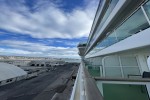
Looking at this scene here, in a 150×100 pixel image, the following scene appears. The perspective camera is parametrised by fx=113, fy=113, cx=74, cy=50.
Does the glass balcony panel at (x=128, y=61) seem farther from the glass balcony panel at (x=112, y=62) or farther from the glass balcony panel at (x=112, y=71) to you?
the glass balcony panel at (x=112, y=71)

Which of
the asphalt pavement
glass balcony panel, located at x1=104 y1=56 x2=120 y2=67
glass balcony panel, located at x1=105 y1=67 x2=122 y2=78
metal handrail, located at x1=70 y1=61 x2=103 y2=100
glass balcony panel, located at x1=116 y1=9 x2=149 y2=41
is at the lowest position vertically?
the asphalt pavement

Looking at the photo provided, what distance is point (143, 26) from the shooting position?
3.92 metres

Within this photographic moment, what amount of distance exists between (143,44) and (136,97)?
16.4ft

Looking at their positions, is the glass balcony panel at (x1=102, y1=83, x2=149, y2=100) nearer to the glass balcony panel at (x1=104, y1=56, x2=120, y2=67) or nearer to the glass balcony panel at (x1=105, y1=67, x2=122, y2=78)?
the glass balcony panel at (x1=105, y1=67, x2=122, y2=78)

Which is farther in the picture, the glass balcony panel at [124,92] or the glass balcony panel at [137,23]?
the glass balcony panel at [124,92]

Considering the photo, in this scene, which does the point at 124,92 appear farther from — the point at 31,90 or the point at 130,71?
the point at 31,90

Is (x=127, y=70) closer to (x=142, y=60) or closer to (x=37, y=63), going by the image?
(x=142, y=60)

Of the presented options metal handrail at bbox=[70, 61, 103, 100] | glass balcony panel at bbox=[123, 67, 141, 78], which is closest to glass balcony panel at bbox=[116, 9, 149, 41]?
metal handrail at bbox=[70, 61, 103, 100]

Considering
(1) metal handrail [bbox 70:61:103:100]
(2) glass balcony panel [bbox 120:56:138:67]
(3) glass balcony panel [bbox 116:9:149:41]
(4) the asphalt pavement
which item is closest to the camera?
(1) metal handrail [bbox 70:61:103:100]

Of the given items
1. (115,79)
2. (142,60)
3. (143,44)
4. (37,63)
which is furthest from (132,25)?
(37,63)

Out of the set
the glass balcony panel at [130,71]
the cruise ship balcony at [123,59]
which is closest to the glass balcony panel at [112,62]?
the cruise ship balcony at [123,59]

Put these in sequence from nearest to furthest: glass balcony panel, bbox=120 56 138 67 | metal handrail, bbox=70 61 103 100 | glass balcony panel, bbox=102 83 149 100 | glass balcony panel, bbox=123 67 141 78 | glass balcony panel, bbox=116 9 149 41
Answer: metal handrail, bbox=70 61 103 100
glass balcony panel, bbox=116 9 149 41
glass balcony panel, bbox=102 83 149 100
glass balcony panel, bbox=123 67 141 78
glass balcony panel, bbox=120 56 138 67

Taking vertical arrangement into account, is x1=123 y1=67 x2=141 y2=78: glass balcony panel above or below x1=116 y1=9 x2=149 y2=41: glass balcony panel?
below

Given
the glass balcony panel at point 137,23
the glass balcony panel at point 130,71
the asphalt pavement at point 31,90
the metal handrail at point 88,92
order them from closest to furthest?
1. the metal handrail at point 88,92
2. the glass balcony panel at point 137,23
3. the glass balcony panel at point 130,71
4. the asphalt pavement at point 31,90
